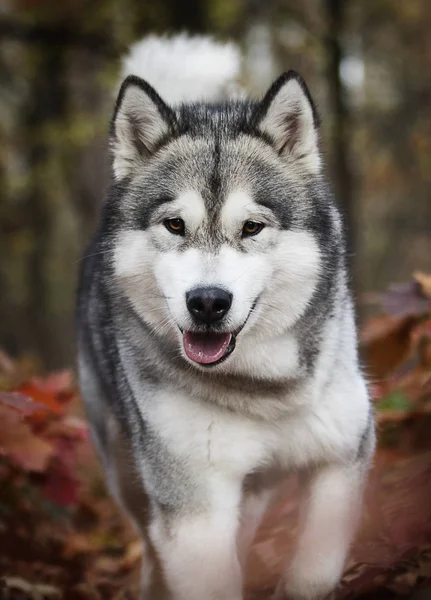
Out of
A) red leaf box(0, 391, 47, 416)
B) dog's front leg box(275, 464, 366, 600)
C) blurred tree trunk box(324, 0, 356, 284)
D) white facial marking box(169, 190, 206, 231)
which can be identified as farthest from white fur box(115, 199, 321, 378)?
blurred tree trunk box(324, 0, 356, 284)

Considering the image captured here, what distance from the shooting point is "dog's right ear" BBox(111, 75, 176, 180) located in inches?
121

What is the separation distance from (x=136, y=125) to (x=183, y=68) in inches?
51.7

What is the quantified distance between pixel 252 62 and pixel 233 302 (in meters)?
9.83

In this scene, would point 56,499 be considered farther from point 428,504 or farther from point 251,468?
point 428,504

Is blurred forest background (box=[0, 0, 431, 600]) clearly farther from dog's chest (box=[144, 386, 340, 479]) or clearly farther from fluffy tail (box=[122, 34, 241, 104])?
fluffy tail (box=[122, 34, 241, 104])

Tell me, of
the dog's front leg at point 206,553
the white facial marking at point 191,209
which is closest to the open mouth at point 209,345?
the white facial marking at point 191,209

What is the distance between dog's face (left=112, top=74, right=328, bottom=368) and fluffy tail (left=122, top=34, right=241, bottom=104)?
1.14 meters

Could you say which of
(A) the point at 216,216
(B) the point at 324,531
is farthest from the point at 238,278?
(B) the point at 324,531

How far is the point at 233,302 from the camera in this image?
2621mm

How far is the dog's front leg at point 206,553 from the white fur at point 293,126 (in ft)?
4.63

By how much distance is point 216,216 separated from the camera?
2.77m

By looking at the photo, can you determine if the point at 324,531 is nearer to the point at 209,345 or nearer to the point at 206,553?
the point at 206,553

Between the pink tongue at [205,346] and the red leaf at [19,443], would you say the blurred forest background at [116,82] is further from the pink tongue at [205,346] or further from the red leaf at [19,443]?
the pink tongue at [205,346]

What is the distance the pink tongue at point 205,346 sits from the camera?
2.71m
